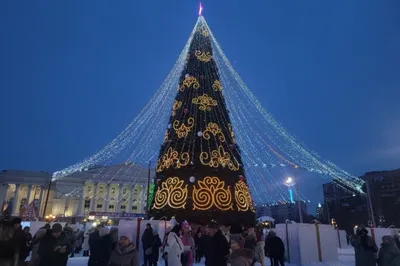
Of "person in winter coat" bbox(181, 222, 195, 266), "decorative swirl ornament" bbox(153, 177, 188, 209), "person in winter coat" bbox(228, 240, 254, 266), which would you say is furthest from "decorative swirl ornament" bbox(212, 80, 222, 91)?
"person in winter coat" bbox(228, 240, 254, 266)

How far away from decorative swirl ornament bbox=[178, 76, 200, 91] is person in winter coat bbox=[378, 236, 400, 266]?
12.2 meters

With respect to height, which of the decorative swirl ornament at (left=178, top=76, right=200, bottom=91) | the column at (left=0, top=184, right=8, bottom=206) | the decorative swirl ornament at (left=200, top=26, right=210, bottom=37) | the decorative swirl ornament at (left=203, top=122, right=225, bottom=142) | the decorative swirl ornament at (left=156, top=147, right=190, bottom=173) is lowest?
the decorative swirl ornament at (left=156, top=147, right=190, bottom=173)

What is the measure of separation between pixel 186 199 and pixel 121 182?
162ft

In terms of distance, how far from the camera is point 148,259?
31.7 ft

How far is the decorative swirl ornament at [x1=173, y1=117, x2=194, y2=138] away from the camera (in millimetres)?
15534

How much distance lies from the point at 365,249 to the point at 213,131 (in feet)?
30.8

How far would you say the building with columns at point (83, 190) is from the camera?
190 feet

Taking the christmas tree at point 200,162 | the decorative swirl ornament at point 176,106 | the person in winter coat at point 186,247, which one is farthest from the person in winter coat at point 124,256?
the decorative swirl ornament at point 176,106

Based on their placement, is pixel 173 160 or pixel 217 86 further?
pixel 217 86

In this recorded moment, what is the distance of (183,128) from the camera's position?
1565cm

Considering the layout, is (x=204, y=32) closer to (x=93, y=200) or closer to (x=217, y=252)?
(x=217, y=252)

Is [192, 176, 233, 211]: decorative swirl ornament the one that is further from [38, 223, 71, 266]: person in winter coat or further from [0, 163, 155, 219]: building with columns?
[0, 163, 155, 219]: building with columns

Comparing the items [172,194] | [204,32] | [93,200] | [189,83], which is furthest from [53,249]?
[93,200]

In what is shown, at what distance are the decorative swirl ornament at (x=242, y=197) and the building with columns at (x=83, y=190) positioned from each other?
144 ft
